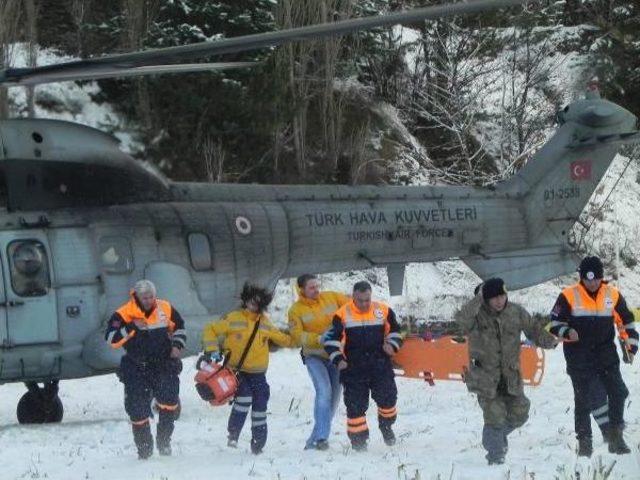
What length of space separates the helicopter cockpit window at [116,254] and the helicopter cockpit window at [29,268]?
1.92ft

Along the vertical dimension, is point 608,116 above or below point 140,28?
below

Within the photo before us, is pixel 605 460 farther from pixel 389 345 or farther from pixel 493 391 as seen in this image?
pixel 389 345

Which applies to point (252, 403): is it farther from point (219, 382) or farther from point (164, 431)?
point (164, 431)

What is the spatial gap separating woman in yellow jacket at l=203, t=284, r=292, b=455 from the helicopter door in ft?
6.99

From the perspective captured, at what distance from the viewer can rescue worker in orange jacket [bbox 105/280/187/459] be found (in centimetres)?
783

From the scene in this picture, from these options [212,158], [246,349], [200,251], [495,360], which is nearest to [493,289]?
[495,360]

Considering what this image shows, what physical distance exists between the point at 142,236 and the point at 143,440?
2.87m

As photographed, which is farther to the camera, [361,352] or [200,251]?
[200,251]

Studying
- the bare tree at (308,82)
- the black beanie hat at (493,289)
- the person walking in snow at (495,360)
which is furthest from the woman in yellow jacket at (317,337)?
the bare tree at (308,82)

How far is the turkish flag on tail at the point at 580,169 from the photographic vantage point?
14.1 m

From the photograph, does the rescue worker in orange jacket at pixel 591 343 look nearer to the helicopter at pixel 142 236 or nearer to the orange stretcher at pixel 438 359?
the orange stretcher at pixel 438 359

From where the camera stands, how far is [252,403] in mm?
8133

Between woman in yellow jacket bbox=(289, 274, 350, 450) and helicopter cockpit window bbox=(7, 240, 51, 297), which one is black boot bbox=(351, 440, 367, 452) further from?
helicopter cockpit window bbox=(7, 240, 51, 297)

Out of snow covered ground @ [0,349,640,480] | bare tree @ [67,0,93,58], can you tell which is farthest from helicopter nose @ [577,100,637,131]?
bare tree @ [67,0,93,58]
